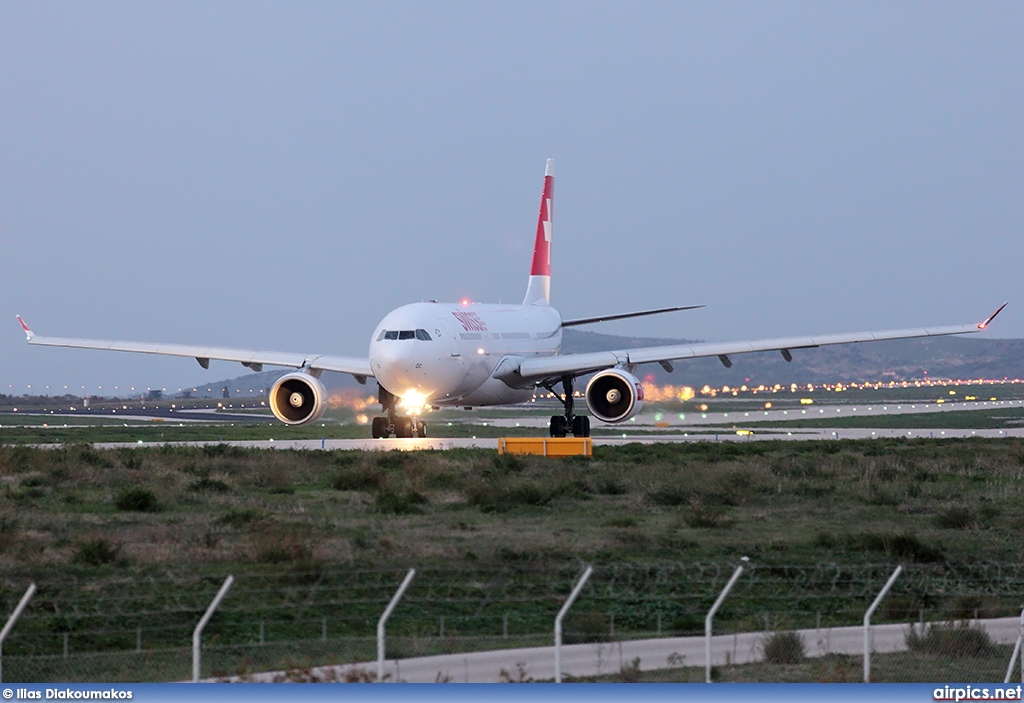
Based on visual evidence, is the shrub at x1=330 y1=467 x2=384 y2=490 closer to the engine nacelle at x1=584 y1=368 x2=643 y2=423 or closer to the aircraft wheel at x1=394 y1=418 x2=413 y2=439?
the engine nacelle at x1=584 y1=368 x2=643 y2=423

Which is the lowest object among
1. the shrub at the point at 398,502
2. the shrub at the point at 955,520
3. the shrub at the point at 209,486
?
the shrub at the point at 955,520

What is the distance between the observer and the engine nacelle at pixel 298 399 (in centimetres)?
4509

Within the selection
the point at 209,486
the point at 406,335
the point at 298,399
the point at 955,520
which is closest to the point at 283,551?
the point at 209,486

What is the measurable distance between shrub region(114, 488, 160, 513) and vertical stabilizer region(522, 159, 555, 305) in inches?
1366

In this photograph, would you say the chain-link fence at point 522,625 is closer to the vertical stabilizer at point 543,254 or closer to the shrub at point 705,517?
the shrub at point 705,517

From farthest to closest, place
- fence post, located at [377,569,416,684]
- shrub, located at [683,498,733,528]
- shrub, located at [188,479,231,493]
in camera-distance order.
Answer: shrub, located at [188,479,231,493], shrub, located at [683,498,733,528], fence post, located at [377,569,416,684]

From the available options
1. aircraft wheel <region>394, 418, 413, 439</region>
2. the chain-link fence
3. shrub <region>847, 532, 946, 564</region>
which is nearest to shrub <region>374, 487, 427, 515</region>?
the chain-link fence

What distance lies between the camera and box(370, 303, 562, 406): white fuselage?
141 ft

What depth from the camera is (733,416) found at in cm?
7350

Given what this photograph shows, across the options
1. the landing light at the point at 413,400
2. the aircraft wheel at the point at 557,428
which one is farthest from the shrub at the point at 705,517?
the aircraft wheel at the point at 557,428

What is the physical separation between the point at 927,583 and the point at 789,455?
72.8 ft

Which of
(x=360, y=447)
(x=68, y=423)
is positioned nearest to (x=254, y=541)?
(x=360, y=447)

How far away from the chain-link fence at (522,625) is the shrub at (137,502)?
8.39 meters

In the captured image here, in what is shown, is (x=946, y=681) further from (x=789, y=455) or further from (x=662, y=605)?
(x=789, y=455)
